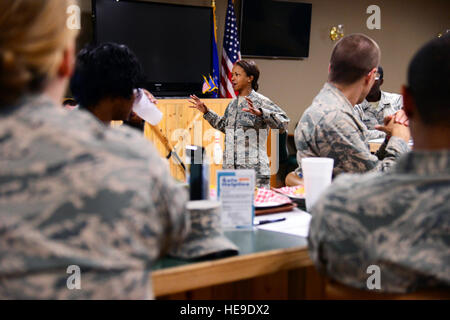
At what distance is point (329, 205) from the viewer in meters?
1.12

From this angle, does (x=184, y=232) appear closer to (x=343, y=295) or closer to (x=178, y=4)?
(x=343, y=295)

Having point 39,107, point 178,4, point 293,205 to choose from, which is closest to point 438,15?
point 178,4

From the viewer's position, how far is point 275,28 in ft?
20.4

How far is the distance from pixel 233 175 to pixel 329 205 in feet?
1.73

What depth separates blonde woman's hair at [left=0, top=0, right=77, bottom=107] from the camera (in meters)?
0.82

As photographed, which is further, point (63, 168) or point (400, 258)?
point (400, 258)

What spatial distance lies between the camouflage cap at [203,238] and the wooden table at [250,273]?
23 millimetres

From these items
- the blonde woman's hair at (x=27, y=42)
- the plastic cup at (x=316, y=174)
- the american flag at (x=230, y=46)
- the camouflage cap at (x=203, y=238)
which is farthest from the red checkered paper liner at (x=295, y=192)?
the american flag at (x=230, y=46)

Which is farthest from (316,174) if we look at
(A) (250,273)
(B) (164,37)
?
(B) (164,37)

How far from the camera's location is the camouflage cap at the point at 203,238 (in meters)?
1.30

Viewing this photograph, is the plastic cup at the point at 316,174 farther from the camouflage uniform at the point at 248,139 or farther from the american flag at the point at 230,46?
the american flag at the point at 230,46

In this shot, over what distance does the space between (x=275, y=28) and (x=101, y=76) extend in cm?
472

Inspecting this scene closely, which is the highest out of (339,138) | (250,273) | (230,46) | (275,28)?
(275,28)

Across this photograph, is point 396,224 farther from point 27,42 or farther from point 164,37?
point 164,37
